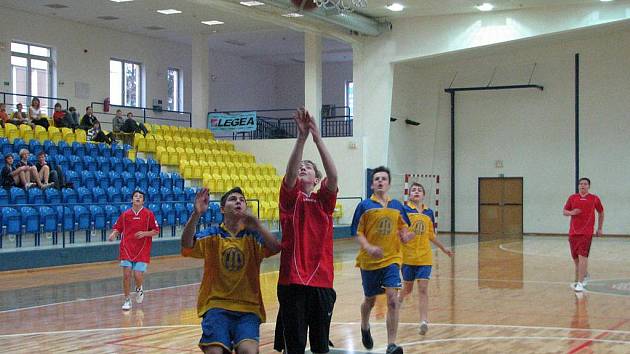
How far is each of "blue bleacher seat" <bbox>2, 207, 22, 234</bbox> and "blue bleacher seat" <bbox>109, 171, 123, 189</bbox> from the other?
4030mm

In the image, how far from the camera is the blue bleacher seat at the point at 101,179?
812 inches

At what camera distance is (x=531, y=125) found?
30.8 meters

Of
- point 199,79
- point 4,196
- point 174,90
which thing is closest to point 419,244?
point 4,196

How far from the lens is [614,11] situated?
80.8 feet

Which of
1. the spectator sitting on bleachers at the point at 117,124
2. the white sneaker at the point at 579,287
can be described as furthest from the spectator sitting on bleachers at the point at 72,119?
the white sneaker at the point at 579,287

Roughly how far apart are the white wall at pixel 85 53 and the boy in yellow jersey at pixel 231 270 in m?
22.9

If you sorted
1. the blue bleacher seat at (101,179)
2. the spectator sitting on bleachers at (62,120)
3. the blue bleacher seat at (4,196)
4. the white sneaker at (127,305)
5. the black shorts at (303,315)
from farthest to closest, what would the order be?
the spectator sitting on bleachers at (62,120), the blue bleacher seat at (101,179), the blue bleacher seat at (4,196), the white sneaker at (127,305), the black shorts at (303,315)

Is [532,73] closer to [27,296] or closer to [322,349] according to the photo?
[27,296]

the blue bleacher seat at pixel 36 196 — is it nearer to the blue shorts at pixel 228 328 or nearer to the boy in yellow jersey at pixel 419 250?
the boy in yellow jersey at pixel 419 250

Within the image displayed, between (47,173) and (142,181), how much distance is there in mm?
3641

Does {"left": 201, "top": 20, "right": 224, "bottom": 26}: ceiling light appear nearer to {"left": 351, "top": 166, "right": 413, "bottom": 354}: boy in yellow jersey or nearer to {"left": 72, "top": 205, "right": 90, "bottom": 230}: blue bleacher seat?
{"left": 72, "top": 205, "right": 90, "bottom": 230}: blue bleacher seat

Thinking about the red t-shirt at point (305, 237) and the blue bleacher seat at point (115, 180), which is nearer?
the red t-shirt at point (305, 237)

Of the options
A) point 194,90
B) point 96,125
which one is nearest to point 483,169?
point 194,90

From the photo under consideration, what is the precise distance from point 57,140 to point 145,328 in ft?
44.2
